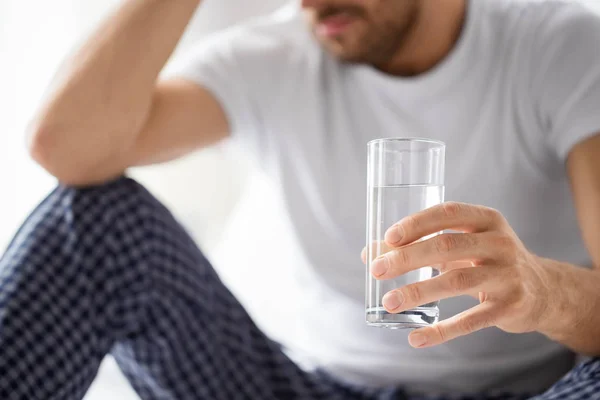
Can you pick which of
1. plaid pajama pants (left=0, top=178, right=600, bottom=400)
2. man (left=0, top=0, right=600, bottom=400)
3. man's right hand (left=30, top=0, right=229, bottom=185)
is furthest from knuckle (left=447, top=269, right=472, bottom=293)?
man's right hand (left=30, top=0, right=229, bottom=185)

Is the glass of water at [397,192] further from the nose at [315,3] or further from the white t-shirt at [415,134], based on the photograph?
the nose at [315,3]

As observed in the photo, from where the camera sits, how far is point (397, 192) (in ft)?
3.01

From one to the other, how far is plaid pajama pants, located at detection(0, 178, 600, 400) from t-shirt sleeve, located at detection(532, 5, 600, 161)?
434mm

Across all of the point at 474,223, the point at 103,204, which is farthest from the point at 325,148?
the point at 474,223

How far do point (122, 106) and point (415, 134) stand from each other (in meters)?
0.58

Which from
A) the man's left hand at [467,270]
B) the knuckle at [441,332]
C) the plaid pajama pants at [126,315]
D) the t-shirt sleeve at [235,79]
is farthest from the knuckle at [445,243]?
the t-shirt sleeve at [235,79]

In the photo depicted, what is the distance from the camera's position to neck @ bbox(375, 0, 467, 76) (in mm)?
1588

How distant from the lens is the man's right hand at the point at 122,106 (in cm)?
136

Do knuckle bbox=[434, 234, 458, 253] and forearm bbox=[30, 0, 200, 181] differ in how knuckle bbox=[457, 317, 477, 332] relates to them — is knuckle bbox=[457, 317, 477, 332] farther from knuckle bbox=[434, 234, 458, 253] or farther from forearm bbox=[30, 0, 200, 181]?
forearm bbox=[30, 0, 200, 181]

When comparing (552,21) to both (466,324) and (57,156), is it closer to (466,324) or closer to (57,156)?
(466,324)

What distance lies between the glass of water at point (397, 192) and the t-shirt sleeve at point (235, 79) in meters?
0.75

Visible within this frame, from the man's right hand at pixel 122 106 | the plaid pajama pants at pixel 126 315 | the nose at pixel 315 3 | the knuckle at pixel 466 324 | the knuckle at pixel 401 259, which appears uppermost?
the nose at pixel 315 3

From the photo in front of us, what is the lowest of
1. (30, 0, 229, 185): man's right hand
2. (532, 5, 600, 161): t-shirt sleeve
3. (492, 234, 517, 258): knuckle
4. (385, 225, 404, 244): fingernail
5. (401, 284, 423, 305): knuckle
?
(401, 284, 423, 305): knuckle

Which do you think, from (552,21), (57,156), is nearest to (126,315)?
(57,156)
